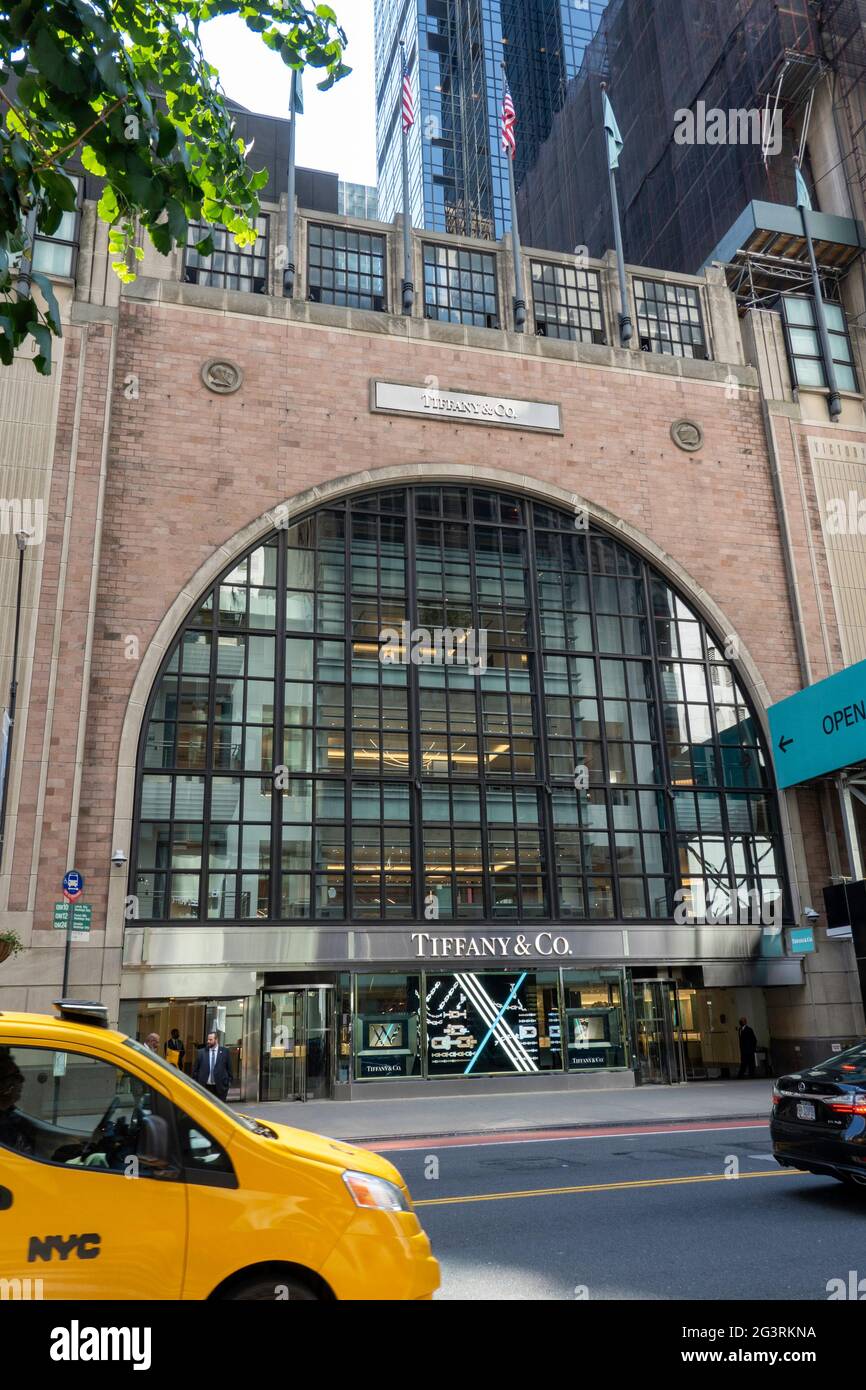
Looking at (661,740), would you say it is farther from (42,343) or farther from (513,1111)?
(42,343)

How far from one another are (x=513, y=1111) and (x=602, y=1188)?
10.7 meters

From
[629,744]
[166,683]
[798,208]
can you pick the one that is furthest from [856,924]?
[798,208]

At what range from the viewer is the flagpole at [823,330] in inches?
1345

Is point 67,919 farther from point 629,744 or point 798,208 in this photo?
point 798,208

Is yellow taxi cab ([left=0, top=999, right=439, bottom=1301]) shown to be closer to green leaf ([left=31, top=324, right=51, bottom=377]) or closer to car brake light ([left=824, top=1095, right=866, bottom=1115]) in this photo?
green leaf ([left=31, top=324, right=51, bottom=377])

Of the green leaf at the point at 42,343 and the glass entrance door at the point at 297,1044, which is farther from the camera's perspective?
the glass entrance door at the point at 297,1044

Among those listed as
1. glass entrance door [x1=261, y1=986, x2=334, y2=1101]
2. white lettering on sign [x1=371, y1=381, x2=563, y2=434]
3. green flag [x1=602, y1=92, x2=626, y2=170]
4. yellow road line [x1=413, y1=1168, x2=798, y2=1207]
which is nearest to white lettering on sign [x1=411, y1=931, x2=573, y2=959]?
glass entrance door [x1=261, y1=986, x2=334, y2=1101]

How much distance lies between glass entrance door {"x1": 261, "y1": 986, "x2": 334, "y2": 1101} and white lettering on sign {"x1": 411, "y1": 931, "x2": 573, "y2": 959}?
2.69 m

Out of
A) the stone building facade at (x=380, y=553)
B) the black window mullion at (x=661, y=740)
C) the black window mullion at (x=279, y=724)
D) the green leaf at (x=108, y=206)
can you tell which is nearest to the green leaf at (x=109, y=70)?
the green leaf at (x=108, y=206)

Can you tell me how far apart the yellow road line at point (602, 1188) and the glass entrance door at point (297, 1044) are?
14873 mm

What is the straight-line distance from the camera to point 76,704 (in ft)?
80.8

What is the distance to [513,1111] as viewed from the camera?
20875mm

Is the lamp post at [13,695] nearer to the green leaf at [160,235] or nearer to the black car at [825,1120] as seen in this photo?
the green leaf at [160,235]
